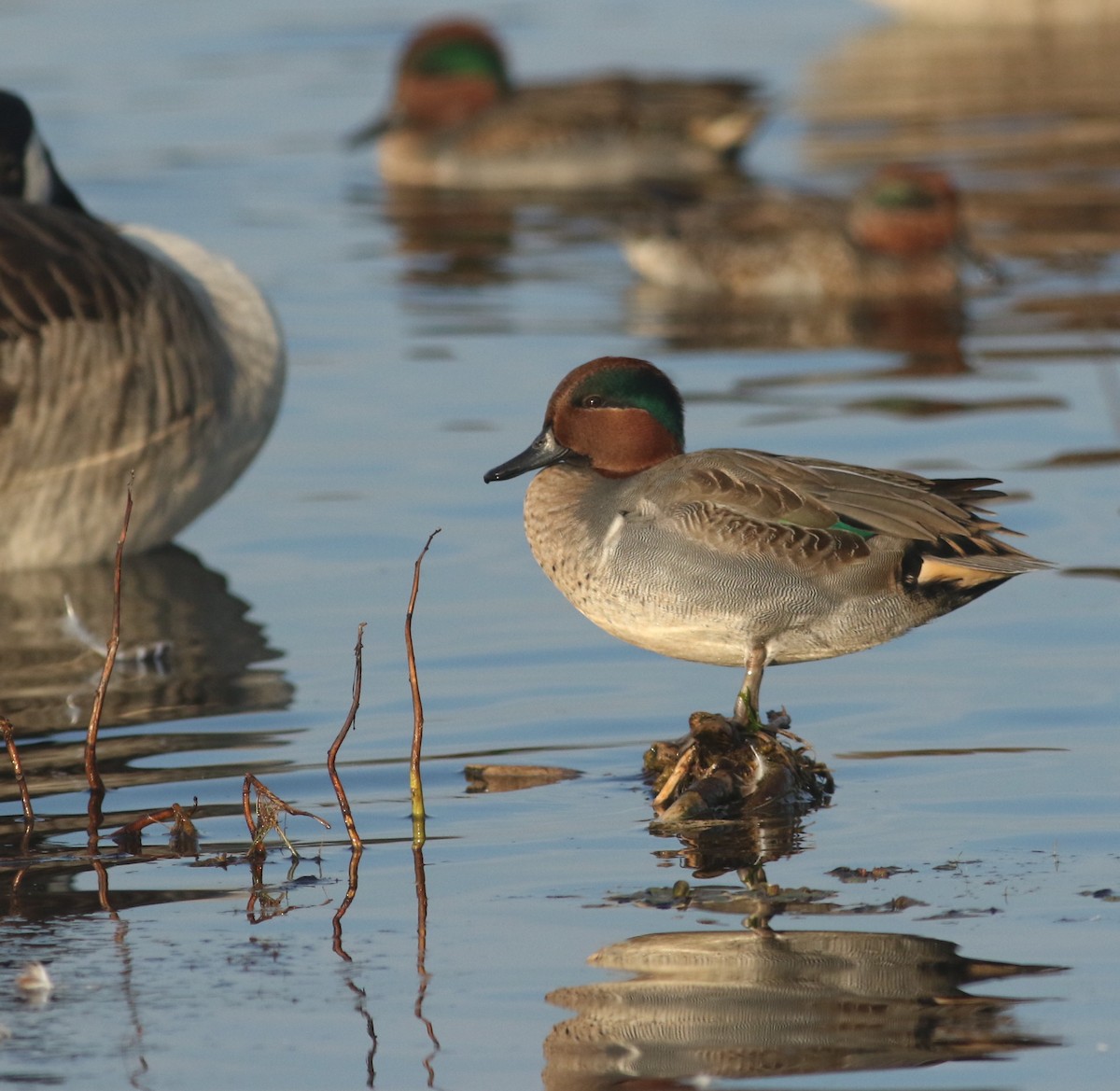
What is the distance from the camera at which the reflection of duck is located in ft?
13.7

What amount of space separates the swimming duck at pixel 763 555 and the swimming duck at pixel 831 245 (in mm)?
7648

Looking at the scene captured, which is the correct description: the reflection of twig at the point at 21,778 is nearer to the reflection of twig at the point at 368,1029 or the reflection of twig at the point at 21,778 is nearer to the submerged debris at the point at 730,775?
the reflection of twig at the point at 368,1029

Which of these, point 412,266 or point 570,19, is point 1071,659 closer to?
point 412,266

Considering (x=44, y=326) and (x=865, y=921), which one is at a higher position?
(x=44, y=326)

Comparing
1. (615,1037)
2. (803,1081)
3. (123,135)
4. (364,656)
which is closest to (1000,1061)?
(803,1081)

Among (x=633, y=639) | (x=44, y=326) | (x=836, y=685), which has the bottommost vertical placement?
(x=836, y=685)

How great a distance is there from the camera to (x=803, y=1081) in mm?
4090

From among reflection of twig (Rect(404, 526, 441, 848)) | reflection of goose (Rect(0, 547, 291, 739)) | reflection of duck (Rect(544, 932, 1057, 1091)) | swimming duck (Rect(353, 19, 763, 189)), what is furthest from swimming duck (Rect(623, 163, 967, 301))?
reflection of duck (Rect(544, 932, 1057, 1091))

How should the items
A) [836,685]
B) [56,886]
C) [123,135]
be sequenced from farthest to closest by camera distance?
[123,135], [836,685], [56,886]

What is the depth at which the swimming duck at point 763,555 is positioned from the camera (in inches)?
231

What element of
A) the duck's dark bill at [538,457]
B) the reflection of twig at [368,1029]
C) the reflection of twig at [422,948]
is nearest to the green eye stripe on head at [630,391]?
the duck's dark bill at [538,457]

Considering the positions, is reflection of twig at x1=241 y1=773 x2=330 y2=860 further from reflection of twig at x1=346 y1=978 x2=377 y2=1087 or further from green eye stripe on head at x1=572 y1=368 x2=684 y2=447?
green eye stripe on head at x1=572 y1=368 x2=684 y2=447

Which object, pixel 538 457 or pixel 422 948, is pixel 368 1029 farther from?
pixel 538 457

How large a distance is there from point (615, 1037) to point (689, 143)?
49.1 ft
